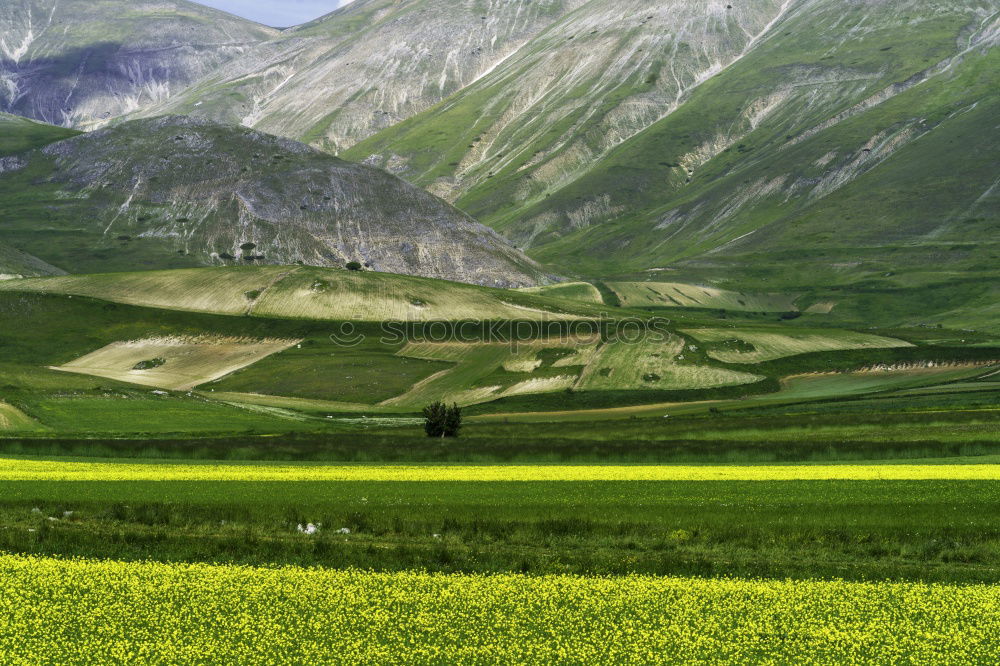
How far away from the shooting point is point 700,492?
45.6 m

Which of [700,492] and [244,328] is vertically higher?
[244,328]

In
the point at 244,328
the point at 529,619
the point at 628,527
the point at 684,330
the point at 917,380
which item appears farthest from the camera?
the point at 244,328

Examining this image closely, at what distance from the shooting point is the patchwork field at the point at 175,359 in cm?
15638

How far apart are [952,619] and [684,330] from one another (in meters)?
145

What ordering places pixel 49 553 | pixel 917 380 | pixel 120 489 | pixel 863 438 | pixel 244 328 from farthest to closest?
1. pixel 244 328
2. pixel 917 380
3. pixel 863 438
4. pixel 120 489
5. pixel 49 553

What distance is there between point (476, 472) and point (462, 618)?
3331cm

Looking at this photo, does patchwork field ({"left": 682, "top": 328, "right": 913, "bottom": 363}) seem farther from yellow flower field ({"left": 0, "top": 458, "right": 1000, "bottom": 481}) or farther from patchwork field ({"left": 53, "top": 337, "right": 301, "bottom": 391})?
yellow flower field ({"left": 0, "top": 458, "right": 1000, "bottom": 481})

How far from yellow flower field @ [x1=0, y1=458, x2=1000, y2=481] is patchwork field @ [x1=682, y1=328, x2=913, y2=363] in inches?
3746

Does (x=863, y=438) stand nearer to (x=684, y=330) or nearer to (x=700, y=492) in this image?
(x=700, y=492)

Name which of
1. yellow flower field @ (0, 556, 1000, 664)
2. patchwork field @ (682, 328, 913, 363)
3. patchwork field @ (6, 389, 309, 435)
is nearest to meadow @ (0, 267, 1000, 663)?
yellow flower field @ (0, 556, 1000, 664)

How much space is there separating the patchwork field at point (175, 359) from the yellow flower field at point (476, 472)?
313 feet

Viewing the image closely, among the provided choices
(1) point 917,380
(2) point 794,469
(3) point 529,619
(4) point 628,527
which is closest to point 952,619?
(3) point 529,619

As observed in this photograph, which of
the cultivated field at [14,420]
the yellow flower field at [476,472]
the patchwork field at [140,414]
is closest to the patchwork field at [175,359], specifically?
the patchwork field at [140,414]

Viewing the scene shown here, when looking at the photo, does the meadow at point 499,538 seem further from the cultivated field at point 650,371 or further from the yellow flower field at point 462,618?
the cultivated field at point 650,371
